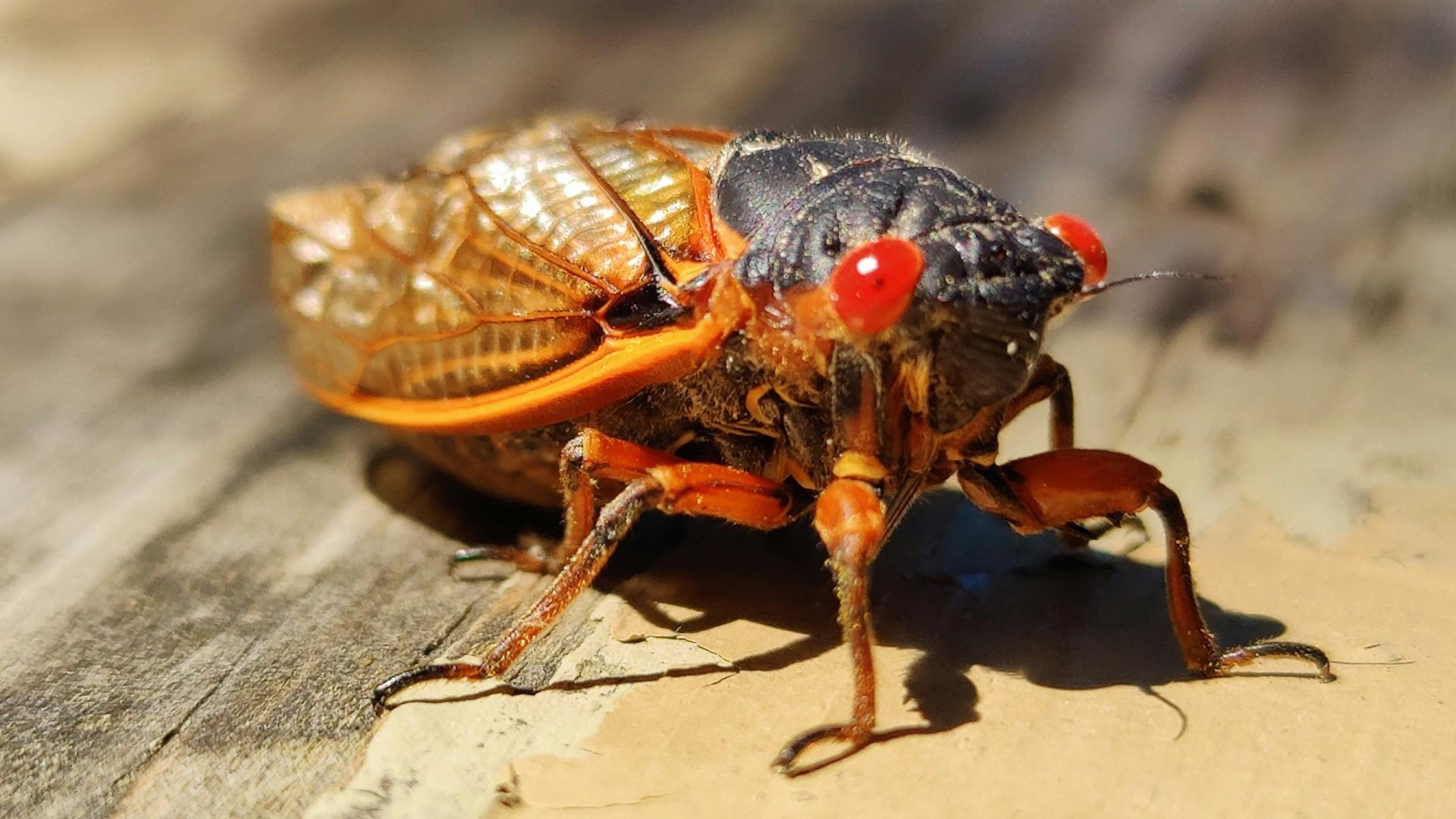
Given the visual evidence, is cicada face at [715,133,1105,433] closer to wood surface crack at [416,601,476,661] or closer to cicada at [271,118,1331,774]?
cicada at [271,118,1331,774]

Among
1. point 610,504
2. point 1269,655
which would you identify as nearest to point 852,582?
point 610,504

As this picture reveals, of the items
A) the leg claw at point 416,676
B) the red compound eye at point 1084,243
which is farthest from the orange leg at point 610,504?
the red compound eye at point 1084,243

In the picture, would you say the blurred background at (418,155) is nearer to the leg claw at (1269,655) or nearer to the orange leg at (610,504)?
the orange leg at (610,504)

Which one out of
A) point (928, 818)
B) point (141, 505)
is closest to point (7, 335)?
point (141, 505)

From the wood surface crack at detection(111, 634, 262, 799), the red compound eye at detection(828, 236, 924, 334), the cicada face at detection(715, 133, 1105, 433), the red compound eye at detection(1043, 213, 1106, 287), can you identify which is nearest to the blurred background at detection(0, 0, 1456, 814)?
the wood surface crack at detection(111, 634, 262, 799)

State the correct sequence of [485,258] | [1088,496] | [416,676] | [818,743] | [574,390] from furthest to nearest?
[485,258] < [574,390] < [1088,496] < [416,676] < [818,743]

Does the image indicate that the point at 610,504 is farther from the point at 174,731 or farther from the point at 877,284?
the point at 174,731

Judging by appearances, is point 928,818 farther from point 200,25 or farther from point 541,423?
point 200,25
